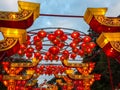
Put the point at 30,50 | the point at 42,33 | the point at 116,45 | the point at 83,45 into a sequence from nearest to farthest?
the point at 116,45 → the point at 42,33 → the point at 83,45 → the point at 30,50

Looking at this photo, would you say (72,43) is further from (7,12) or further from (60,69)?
(60,69)

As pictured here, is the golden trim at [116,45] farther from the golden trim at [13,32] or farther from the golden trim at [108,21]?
the golden trim at [13,32]

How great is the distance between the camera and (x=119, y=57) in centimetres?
1078

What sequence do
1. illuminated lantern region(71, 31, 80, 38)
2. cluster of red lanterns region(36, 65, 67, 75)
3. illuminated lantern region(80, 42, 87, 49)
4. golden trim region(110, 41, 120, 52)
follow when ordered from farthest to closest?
cluster of red lanterns region(36, 65, 67, 75), illuminated lantern region(80, 42, 87, 49), illuminated lantern region(71, 31, 80, 38), golden trim region(110, 41, 120, 52)

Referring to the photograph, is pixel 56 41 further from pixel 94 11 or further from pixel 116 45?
pixel 116 45

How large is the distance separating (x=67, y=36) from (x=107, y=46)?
20.7 feet

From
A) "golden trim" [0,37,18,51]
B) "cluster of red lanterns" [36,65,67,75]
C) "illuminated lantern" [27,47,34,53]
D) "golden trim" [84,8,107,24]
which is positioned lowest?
"cluster of red lanterns" [36,65,67,75]

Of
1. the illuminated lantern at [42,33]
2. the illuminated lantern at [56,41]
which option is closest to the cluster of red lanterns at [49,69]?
the illuminated lantern at [56,41]

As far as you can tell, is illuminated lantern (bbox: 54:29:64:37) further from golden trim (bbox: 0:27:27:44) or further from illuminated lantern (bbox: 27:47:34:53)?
golden trim (bbox: 0:27:27:44)

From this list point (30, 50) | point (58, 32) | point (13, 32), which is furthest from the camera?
point (30, 50)

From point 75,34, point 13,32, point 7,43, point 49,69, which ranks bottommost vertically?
point 49,69

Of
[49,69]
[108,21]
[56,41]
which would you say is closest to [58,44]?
[56,41]

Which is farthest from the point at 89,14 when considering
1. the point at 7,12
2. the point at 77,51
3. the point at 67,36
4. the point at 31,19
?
the point at 77,51

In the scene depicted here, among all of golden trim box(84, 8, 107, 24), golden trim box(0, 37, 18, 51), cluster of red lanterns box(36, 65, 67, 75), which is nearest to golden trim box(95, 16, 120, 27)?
golden trim box(84, 8, 107, 24)
